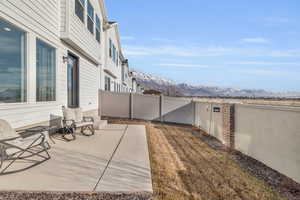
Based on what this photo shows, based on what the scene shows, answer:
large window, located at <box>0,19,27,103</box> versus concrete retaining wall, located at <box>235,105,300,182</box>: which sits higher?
large window, located at <box>0,19,27,103</box>

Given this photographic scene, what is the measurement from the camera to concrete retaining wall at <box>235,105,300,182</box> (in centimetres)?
413

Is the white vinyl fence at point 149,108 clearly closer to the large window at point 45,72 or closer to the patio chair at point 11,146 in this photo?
the large window at point 45,72

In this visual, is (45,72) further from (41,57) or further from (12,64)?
(12,64)

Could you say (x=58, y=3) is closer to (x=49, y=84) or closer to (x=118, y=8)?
(x=49, y=84)

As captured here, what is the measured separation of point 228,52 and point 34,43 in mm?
21909

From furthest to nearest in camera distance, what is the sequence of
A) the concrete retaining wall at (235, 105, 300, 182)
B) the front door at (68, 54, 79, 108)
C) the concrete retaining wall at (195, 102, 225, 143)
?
the concrete retaining wall at (195, 102, 225, 143) < the front door at (68, 54, 79, 108) < the concrete retaining wall at (235, 105, 300, 182)

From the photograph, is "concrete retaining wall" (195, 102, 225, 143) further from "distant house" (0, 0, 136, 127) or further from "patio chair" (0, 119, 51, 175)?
"patio chair" (0, 119, 51, 175)

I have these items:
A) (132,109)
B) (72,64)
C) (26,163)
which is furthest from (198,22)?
(26,163)

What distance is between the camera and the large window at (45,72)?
5.32m

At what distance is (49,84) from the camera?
19.7ft

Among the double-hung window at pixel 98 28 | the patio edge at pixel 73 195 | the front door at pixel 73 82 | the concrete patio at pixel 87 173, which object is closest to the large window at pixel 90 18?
the double-hung window at pixel 98 28

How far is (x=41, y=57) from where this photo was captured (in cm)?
549

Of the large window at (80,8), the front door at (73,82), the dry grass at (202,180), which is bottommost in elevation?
the dry grass at (202,180)

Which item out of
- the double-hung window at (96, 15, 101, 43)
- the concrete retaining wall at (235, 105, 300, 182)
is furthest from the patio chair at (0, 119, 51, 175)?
the double-hung window at (96, 15, 101, 43)
